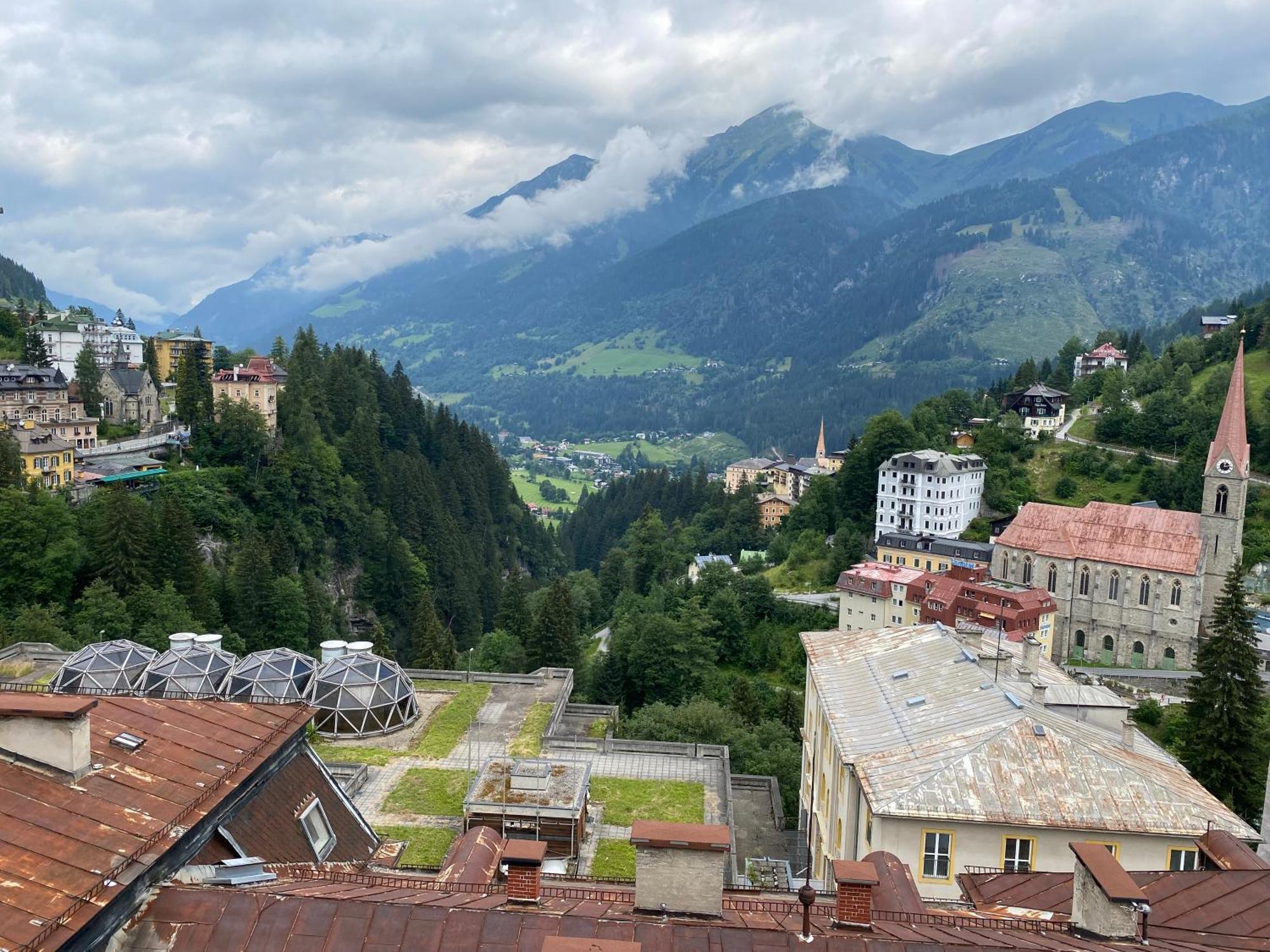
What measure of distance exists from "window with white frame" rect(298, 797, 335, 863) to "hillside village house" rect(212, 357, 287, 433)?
289 ft

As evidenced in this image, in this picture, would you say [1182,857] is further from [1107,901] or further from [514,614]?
[514,614]

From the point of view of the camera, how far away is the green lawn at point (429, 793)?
115 ft

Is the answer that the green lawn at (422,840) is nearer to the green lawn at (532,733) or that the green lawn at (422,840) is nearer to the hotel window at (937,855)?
the green lawn at (532,733)

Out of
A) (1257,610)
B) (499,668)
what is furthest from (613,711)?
(1257,610)

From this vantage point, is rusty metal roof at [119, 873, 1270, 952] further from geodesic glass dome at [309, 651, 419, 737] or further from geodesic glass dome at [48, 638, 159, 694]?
geodesic glass dome at [48, 638, 159, 694]

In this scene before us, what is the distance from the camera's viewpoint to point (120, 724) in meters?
13.9


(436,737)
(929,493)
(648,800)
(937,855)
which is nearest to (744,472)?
(929,493)

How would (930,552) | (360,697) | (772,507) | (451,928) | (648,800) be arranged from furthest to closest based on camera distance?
(772,507) < (930,552) < (360,697) < (648,800) < (451,928)

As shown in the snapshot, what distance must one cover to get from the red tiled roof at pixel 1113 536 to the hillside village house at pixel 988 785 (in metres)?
50.7

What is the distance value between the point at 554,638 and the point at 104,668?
30.5 metres

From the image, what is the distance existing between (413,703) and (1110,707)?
32.1 m

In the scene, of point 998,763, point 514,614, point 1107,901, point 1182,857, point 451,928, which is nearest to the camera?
point 451,928

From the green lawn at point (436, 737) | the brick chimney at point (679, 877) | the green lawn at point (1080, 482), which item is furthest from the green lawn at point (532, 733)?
the green lawn at point (1080, 482)

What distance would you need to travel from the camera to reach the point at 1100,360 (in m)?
147
